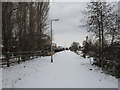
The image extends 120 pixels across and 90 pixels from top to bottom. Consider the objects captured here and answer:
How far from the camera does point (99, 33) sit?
19.2 m

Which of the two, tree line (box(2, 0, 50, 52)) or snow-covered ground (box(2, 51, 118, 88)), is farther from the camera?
tree line (box(2, 0, 50, 52))

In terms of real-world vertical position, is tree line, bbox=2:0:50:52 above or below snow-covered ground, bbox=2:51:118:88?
above

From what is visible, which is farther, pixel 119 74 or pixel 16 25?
pixel 16 25

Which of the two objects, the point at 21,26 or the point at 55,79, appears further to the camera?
the point at 21,26

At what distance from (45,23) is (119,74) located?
81.1 feet

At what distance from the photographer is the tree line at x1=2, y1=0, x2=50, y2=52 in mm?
20188

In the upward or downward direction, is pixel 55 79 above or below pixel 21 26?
below

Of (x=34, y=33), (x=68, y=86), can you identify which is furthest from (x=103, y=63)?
(x=34, y=33)

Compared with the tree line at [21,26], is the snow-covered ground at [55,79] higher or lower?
lower

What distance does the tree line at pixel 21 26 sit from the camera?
20.2 meters

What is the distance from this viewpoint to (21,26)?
2484 cm

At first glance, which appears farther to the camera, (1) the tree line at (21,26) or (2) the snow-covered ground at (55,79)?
(1) the tree line at (21,26)

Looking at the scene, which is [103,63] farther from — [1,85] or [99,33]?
[1,85]

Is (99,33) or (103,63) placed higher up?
(99,33)
